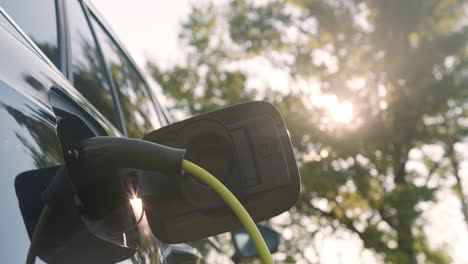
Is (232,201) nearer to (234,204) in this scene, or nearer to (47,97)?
(234,204)

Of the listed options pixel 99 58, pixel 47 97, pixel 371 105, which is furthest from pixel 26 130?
pixel 371 105

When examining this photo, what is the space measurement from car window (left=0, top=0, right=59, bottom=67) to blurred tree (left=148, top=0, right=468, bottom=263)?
1049 centimetres

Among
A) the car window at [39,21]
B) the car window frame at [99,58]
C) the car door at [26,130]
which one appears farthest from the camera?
the car window frame at [99,58]

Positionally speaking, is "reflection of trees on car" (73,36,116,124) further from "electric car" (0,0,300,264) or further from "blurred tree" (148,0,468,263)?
"blurred tree" (148,0,468,263)

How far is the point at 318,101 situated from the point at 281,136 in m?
13.3

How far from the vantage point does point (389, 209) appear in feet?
39.0

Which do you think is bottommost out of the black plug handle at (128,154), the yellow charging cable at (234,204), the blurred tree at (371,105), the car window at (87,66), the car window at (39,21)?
the blurred tree at (371,105)

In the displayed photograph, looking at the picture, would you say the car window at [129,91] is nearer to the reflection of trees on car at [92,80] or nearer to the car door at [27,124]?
the reflection of trees on car at [92,80]

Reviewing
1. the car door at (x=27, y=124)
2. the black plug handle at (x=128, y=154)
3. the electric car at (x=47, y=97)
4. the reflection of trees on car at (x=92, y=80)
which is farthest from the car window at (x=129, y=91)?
the black plug handle at (x=128, y=154)

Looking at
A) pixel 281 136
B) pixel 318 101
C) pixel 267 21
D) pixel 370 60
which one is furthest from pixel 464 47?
pixel 281 136

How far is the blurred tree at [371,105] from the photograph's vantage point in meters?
12.4

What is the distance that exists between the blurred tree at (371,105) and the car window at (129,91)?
31.6 feet

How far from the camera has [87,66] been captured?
178 cm

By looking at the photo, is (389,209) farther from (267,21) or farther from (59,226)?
(59,226)
